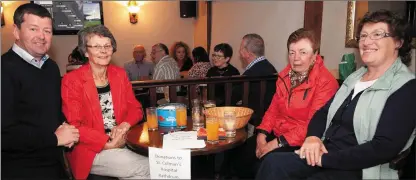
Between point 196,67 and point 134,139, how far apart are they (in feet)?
8.73

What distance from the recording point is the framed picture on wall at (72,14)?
20.6 feet

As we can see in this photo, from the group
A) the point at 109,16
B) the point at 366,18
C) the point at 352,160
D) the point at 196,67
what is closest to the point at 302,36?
the point at 366,18

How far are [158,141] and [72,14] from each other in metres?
5.42

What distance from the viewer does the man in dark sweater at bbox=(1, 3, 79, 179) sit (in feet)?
5.49

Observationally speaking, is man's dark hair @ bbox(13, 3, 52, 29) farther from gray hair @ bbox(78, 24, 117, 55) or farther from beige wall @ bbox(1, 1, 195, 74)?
beige wall @ bbox(1, 1, 195, 74)

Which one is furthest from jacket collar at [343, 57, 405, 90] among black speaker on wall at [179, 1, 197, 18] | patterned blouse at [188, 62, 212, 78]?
black speaker on wall at [179, 1, 197, 18]

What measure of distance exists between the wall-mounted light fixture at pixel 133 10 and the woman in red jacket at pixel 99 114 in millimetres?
4916

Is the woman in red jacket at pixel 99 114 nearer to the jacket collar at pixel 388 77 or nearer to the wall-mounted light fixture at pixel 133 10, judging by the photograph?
the jacket collar at pixel 388 77

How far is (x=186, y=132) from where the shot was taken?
1912mm

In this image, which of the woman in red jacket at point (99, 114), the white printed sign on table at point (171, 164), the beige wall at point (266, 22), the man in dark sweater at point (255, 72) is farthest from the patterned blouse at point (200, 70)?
the white printed sign on table at point (171, 164)

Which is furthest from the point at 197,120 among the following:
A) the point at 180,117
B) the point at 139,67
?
the point at 139,67

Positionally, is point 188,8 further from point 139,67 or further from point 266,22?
point 266,22

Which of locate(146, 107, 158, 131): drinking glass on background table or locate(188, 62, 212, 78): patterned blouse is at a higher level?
locate(188, 62, 212, 78): patterned blouse

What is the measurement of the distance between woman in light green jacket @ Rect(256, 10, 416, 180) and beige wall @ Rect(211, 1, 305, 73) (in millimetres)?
1839
